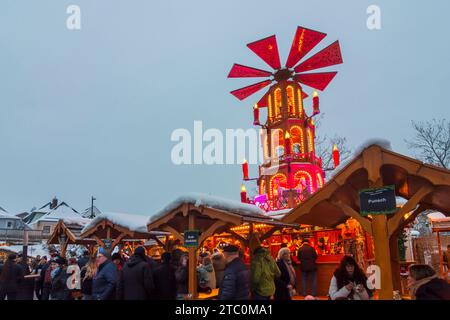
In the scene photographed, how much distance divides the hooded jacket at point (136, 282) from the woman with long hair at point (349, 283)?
3005mm

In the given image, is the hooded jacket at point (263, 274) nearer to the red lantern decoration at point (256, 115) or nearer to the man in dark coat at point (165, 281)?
the man in dark coat at point (165, 281)

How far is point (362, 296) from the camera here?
227 inches

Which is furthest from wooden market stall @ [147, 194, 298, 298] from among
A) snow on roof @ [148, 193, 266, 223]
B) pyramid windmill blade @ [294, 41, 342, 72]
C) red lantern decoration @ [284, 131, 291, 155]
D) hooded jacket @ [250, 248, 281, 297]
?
pyramid windmill blade @ [294, 41, 342, 72]

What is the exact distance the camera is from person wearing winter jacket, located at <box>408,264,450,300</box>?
14.4 ft

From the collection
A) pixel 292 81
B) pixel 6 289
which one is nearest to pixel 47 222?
pixel 292 81

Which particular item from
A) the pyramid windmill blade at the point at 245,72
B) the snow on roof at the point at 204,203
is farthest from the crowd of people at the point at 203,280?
the pyramid windmill blade at the point at 245,72

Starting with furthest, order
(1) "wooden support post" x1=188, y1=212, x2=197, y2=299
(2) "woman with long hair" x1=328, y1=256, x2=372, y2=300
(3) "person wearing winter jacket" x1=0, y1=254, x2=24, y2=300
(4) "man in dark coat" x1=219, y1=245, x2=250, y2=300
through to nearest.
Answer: (3) "person wearing winter jacket" x1=0, y1=254, x2=24, y2=300 → (1) "wooden support post" x1=188, y1=212, x2=197, y2=299 → (2) "woman with long hair" x1=328, y1=256, x2=372, y2=300 → (4) "man in dark coat" x1=219, y1=245, x2=250, y2=300

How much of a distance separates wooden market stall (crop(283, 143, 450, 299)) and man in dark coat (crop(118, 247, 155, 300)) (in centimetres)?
330

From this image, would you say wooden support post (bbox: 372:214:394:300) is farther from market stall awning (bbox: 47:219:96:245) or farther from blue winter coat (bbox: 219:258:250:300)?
market stall awning (bbox: 47:219:96:245)

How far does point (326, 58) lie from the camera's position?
24266 millimetres

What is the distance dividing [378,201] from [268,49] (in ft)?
65.5

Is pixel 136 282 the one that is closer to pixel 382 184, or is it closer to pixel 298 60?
pixel 382 184

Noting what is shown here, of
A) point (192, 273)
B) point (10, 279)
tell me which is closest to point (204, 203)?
point (192, 273)
